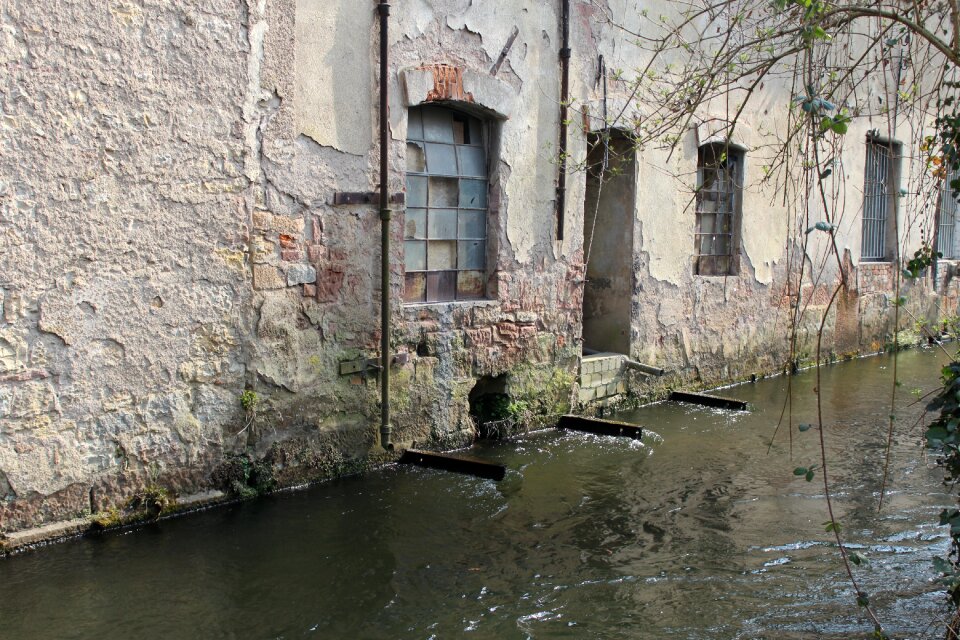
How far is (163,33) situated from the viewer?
484 centimetres

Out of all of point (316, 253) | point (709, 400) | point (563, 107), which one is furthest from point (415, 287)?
point (709, 400)

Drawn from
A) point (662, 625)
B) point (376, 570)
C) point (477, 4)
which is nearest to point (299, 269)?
point (376, 570)

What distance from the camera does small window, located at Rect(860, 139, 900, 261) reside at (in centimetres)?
1195

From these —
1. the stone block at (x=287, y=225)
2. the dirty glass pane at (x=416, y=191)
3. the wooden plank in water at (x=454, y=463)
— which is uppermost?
the dirty glass pane at (x=416, y=191)

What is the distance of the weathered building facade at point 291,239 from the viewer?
449 centimetres

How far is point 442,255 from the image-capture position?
6797 millimetres

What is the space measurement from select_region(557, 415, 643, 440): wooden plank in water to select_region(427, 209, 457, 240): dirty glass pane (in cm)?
185

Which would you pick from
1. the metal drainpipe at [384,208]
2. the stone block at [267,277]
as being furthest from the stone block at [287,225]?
the metal drainpipe at [384,208]

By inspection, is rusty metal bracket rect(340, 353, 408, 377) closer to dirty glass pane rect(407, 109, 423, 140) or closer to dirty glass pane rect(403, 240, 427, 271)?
dirty glass pane rect(403, 240, 427, 271)

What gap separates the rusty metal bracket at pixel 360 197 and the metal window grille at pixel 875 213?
7.96m

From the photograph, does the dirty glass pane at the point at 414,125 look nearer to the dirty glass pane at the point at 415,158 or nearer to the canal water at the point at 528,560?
the dirty glass pane at the point at 415,158

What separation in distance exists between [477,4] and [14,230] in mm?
3742

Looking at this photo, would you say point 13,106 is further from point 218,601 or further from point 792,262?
point 792,262

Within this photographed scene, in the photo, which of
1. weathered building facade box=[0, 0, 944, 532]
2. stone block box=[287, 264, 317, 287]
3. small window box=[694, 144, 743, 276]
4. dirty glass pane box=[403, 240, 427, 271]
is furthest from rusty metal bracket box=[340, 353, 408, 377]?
small window box=[694, 144, 743, 276]
